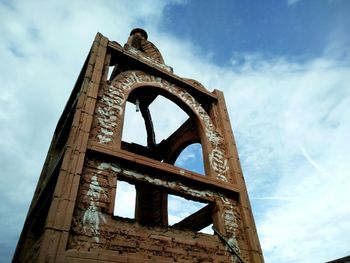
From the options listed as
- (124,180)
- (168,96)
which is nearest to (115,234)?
(124,180)

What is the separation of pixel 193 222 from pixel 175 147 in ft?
9.74

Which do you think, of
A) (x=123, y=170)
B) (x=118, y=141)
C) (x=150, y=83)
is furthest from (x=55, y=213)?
(x=150, y=83)

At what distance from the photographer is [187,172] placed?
5.65m

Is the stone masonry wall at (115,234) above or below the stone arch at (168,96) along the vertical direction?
below

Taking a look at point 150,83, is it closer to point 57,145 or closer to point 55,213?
point 57,145

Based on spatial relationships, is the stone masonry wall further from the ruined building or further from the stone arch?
the stone arch

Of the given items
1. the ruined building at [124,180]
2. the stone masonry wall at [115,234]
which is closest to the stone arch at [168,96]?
Answer: the ruined building at [124,180]

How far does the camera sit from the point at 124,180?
4.97m

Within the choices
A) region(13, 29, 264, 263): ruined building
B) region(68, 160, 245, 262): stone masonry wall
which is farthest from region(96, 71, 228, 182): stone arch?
region(68, 160, 245, 262): stone masonry wall

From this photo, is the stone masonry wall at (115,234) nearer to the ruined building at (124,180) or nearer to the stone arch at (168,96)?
the ruined building at (124,180)

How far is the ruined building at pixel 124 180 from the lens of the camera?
12.9 feet

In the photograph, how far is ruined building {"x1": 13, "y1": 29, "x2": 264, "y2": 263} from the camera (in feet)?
12.9

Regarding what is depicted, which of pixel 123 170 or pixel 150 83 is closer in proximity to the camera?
pixel 123 170

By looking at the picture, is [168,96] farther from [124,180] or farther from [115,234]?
[115,234]
